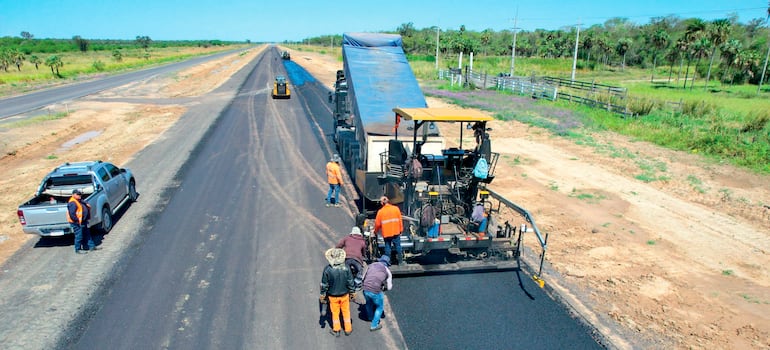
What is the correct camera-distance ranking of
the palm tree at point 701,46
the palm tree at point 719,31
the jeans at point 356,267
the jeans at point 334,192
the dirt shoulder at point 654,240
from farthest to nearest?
the palm tree at point 701,46
the palm tree at point 719,31
the jeans at point 334,192
the dirt shoulder at point 654,240
the jeans at point 356,267

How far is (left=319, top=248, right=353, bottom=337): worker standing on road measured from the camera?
256 inches

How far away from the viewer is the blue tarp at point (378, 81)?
1373 centimetres

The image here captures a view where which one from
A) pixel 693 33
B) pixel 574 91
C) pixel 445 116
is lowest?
pixel 574 91

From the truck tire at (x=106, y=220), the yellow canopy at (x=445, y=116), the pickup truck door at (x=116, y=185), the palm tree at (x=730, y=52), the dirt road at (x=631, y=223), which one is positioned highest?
the palm tree at (x=730, y=52)

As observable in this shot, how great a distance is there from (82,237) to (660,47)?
75848 mm

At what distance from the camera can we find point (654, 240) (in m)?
11.1

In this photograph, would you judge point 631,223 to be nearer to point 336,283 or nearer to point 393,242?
point 393,242

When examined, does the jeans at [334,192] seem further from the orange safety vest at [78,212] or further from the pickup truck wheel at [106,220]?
the orange safety vest at [78,212]

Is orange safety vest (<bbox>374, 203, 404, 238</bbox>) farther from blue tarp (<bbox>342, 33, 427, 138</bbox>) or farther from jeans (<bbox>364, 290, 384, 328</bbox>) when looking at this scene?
blue tarp (<bbox>342, 33, 427, 138</bbox>)

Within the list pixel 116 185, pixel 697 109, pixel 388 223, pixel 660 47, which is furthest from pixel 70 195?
pixel 660 47

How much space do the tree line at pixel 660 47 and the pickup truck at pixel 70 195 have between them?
51438mm

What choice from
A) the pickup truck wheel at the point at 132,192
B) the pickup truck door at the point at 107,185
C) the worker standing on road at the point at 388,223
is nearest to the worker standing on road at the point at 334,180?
the worker standing on road at the point at 388,223

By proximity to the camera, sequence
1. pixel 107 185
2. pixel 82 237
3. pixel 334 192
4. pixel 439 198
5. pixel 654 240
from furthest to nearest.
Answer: pixel 334 192, pixel 107 185, pixel 654 240, pixel 82 237, pixel 439 198

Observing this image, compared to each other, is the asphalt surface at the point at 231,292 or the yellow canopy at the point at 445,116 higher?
the yellow canopy at the point at 445,116
